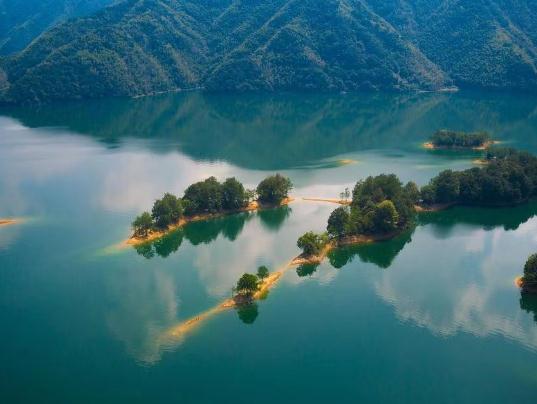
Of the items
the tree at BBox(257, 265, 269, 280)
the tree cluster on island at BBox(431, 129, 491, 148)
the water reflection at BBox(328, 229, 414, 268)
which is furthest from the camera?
the tree cluster on island at BBox(431, 129, 491, 148)

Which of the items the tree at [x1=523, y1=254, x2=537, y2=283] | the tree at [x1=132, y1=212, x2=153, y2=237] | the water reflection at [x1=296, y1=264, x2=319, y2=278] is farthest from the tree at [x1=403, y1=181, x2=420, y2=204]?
the tree at [x1=132, y1=212, x2=153, y2=237]

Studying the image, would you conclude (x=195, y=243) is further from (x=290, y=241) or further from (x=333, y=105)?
(x=333, y=105)

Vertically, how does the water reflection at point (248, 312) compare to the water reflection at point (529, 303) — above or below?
above

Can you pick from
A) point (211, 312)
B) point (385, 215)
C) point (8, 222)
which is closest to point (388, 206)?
point (385, 215)

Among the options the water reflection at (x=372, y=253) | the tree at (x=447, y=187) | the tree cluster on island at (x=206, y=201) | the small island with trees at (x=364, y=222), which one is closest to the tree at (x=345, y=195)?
the tree cluster on island at (x=206, y=201)

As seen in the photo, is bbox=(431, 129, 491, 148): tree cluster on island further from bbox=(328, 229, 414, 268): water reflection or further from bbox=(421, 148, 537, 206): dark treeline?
bbox=(328, 229, 414, 268): water reflection

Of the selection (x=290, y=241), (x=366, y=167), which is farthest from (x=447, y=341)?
(x=366, y=167)

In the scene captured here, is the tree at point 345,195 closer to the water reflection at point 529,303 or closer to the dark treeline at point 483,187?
the dark treeline at point 483,187
